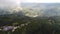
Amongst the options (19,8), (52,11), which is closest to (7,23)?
(19,8)

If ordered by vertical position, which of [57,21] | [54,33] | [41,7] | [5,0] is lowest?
[54,33]

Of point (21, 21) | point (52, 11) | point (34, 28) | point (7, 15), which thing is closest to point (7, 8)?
point (7, 15)

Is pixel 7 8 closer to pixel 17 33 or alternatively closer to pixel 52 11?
pixel 17 33

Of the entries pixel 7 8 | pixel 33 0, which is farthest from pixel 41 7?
pixel 7 8

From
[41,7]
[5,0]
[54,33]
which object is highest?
[5,0]

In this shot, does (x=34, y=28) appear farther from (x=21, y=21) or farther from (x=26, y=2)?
(x=26, y=2)

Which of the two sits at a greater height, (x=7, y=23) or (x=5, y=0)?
(x=5, y=0)

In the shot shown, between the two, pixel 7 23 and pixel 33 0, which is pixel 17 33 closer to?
pixel 7 23

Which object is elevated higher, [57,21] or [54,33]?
[57,21]
